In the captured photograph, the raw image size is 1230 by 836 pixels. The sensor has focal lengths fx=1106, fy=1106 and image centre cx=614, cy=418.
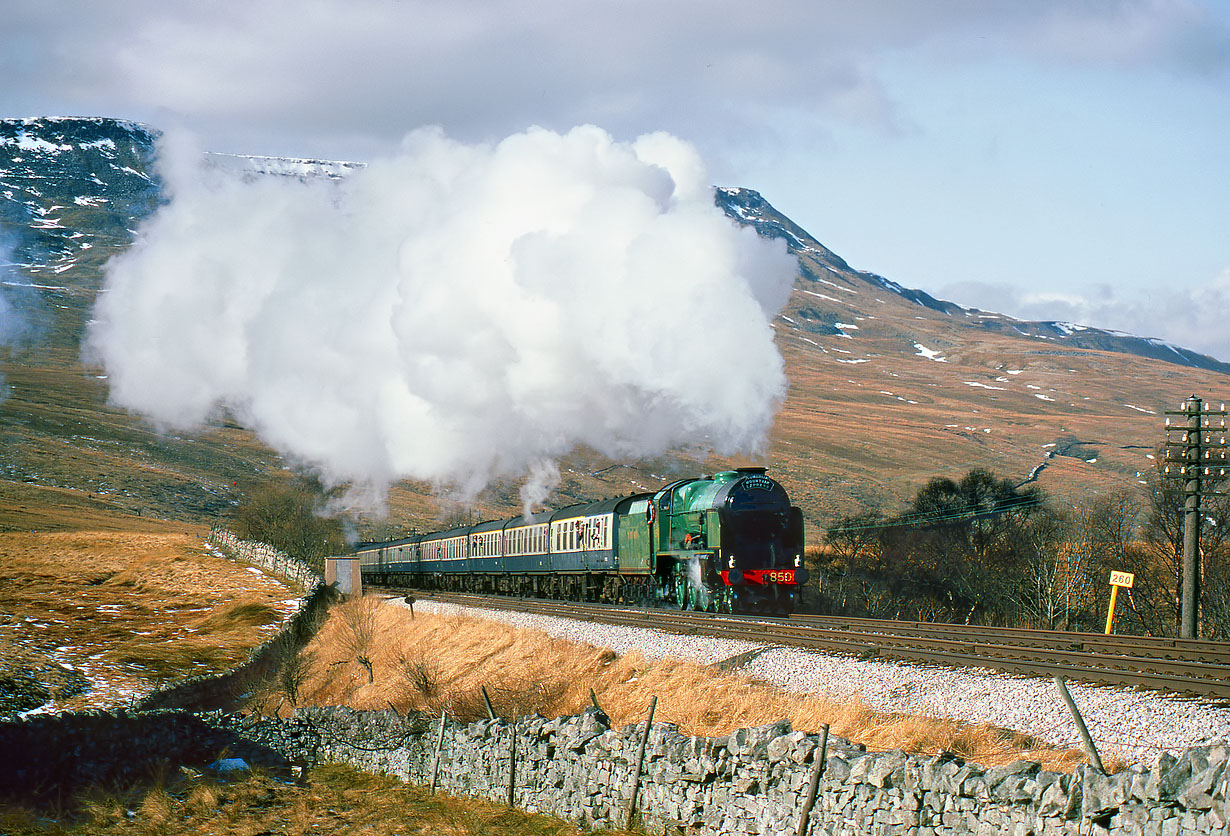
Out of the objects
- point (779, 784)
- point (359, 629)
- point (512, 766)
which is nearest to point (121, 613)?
point (359, 629)

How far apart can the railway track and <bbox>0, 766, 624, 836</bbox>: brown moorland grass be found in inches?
282

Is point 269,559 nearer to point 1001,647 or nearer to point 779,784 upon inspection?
point 1001,647

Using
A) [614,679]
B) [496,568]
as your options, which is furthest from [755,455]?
[614,679]

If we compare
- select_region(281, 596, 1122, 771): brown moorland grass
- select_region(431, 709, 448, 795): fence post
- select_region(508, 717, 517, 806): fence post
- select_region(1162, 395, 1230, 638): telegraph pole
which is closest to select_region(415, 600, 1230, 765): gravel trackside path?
select_region(281, 596, 1122, 771): brown moorland grass

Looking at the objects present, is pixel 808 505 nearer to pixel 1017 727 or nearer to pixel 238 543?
pixel 238 543

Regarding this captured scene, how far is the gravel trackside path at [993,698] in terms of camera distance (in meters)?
13.0

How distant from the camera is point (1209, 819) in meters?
7.78

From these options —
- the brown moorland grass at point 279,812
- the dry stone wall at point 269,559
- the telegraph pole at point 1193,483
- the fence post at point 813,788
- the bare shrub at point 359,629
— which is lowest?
the brown moorland grass at point 279,812

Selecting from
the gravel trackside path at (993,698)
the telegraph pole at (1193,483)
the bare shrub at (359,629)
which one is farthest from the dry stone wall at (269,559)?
the telegraph pole at (1193,483)

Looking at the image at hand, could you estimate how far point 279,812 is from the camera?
18375 millimetres

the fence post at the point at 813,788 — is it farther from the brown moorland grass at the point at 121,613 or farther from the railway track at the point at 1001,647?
the brown moorland grass at the point at 121,613

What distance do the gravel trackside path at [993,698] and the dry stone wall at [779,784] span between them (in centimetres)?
379

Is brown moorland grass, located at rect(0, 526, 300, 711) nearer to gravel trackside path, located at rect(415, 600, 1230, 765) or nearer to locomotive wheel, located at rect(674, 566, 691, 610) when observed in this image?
locomotive wheel, located at rect(674, 566, 691, 610)

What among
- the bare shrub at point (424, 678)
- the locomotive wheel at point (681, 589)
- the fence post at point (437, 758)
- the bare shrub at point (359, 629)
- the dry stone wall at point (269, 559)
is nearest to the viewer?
the fence post at point (437, 758)
